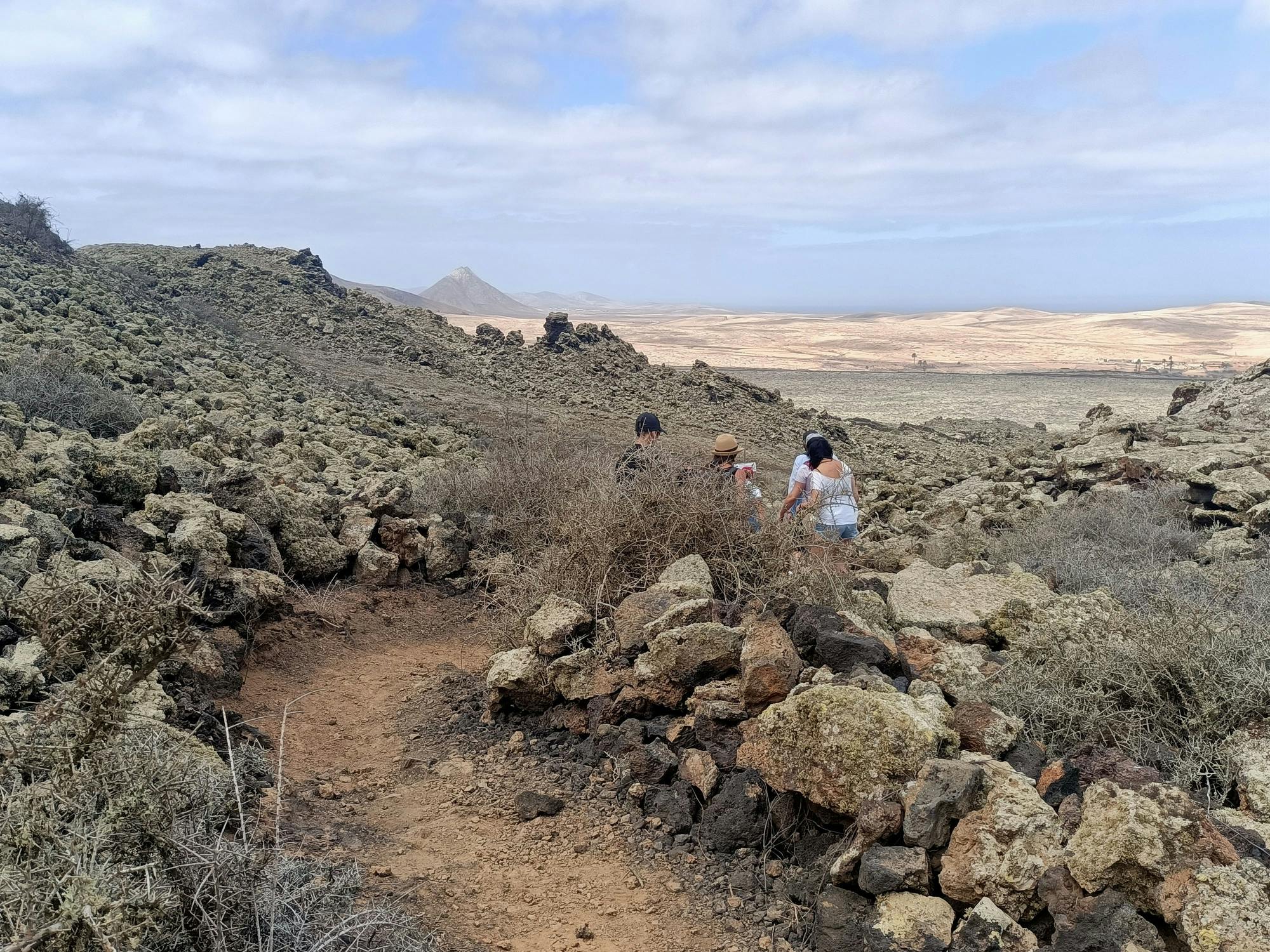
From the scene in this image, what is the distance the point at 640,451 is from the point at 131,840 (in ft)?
14.0

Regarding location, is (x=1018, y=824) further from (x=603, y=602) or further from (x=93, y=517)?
(x=93, y=517)

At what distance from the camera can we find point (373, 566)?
7148 mm

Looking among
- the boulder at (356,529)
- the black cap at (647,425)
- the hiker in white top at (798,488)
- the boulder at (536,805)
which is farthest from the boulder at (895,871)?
the boulder at (356,529)

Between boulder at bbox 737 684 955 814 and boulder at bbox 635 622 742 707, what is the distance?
2.43 feet

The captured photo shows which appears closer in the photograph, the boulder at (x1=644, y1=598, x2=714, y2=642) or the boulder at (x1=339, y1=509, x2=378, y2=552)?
the boulder at (x1=644, y1=598, x2=714, y2=642)

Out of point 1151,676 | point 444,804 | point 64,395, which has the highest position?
point 64,395

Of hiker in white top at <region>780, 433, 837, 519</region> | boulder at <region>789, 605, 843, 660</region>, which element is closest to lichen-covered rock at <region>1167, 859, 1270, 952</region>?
boulder at <region>789, 605, 843, 660</region>

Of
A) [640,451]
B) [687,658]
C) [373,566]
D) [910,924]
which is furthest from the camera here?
[373,566]

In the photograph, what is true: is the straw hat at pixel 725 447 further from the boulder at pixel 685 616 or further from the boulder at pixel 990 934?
the boulder at pixel 990 934

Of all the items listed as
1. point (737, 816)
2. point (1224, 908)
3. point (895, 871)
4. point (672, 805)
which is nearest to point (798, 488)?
point (672, 805)

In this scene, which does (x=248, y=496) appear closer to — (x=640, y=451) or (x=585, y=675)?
(x=640, y=451)

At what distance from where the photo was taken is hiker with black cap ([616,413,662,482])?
613 centimetres

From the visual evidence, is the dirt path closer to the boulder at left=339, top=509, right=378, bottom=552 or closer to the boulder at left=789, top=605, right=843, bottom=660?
the boulder at left=339, top=509, right=378, bottom=552

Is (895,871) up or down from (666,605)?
down
